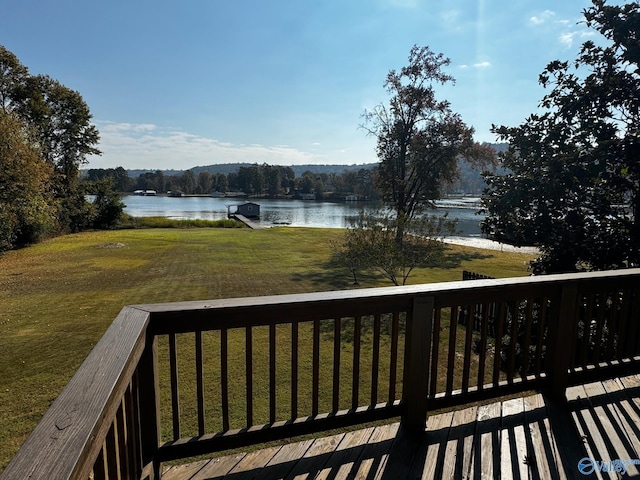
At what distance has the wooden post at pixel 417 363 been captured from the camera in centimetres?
187

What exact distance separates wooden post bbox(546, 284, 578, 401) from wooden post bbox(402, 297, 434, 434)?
94cm

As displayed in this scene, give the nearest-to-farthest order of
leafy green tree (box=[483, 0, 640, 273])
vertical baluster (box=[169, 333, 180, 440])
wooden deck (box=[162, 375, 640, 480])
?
vertical baluster (box=[169, 333, 180, 440]), wooden deck (box=[162, 375, 640, 480]), leafy green tree (box=[483, 0, 640, 273])

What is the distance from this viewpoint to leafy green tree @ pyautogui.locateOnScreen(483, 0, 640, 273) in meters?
4.27

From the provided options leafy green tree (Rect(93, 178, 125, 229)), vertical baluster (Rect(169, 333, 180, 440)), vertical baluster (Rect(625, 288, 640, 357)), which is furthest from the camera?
leafy green tree (Rect(93, 178, 125, 229))

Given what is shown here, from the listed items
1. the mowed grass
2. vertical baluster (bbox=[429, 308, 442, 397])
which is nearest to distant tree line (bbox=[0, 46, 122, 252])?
the mowed grass

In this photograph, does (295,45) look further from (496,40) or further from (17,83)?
(17,83)

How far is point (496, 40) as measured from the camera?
600cm

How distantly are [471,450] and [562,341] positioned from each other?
3.13 feet

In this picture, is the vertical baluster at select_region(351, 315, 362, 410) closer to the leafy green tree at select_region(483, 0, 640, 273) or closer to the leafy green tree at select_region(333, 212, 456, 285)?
the leafy green tree at select_region(483, 0, 640, 273)

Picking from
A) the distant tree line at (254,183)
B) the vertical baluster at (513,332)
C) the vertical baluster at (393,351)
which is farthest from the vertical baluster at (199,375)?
the distant tree line at (254,183)

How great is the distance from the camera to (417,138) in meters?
17.0

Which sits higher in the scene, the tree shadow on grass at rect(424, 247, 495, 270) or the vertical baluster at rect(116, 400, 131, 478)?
the vertical baluster at rect(116, 400, 131, 478)

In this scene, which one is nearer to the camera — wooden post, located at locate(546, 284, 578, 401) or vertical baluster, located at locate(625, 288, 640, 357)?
wooden post, located at locate(546, 284, 578, 401)

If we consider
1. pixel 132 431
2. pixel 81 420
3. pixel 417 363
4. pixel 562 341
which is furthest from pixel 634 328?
pixel 81 420
